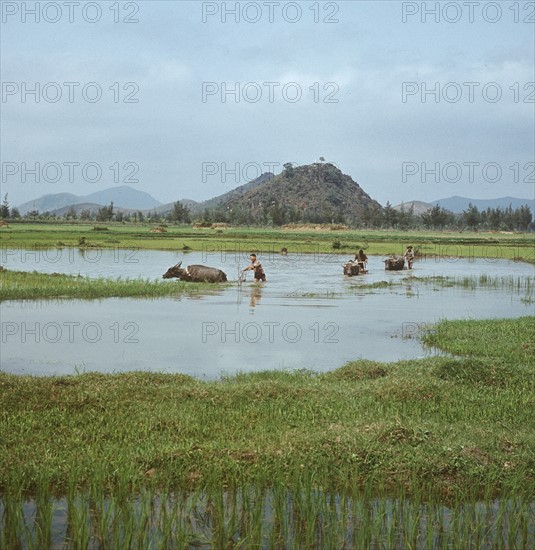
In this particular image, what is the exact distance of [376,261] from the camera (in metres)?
48.4

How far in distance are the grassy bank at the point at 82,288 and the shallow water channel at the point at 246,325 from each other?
3.30 feet

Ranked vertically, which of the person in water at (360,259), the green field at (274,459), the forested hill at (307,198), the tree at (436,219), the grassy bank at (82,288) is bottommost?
the green field at (274,459)

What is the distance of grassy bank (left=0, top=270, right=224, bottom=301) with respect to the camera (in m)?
23.2

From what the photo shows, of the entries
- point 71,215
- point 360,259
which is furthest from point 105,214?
point 360,259

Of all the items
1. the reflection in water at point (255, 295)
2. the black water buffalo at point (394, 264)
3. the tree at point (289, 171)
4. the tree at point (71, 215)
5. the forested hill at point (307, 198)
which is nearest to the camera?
the reflection in water at point (255, 295)

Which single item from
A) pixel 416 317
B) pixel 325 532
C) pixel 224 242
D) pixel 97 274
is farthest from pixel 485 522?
pixel 224 242

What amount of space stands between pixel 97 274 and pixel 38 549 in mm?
27391

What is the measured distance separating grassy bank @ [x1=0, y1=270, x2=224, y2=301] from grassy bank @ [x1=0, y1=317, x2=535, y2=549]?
1280cm

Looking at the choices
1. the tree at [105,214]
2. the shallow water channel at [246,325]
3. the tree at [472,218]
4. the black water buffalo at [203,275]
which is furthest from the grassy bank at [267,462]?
the tree at [472,218]

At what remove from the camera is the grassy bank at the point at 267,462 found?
5.98 m

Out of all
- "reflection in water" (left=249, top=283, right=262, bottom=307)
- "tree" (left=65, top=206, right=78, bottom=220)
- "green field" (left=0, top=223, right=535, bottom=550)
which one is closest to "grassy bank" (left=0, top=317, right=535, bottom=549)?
"green field" (left=0, top=223, right=535, bottom=550)

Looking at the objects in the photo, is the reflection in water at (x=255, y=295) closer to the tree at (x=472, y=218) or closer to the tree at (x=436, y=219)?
the tree at (x=436, y=219)

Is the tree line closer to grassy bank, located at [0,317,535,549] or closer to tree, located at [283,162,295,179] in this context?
tree, located at [283,162,295,179]

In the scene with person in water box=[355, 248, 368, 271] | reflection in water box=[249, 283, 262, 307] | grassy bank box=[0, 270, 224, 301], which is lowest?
reflection in water box=[249, 283, 262, 307]
